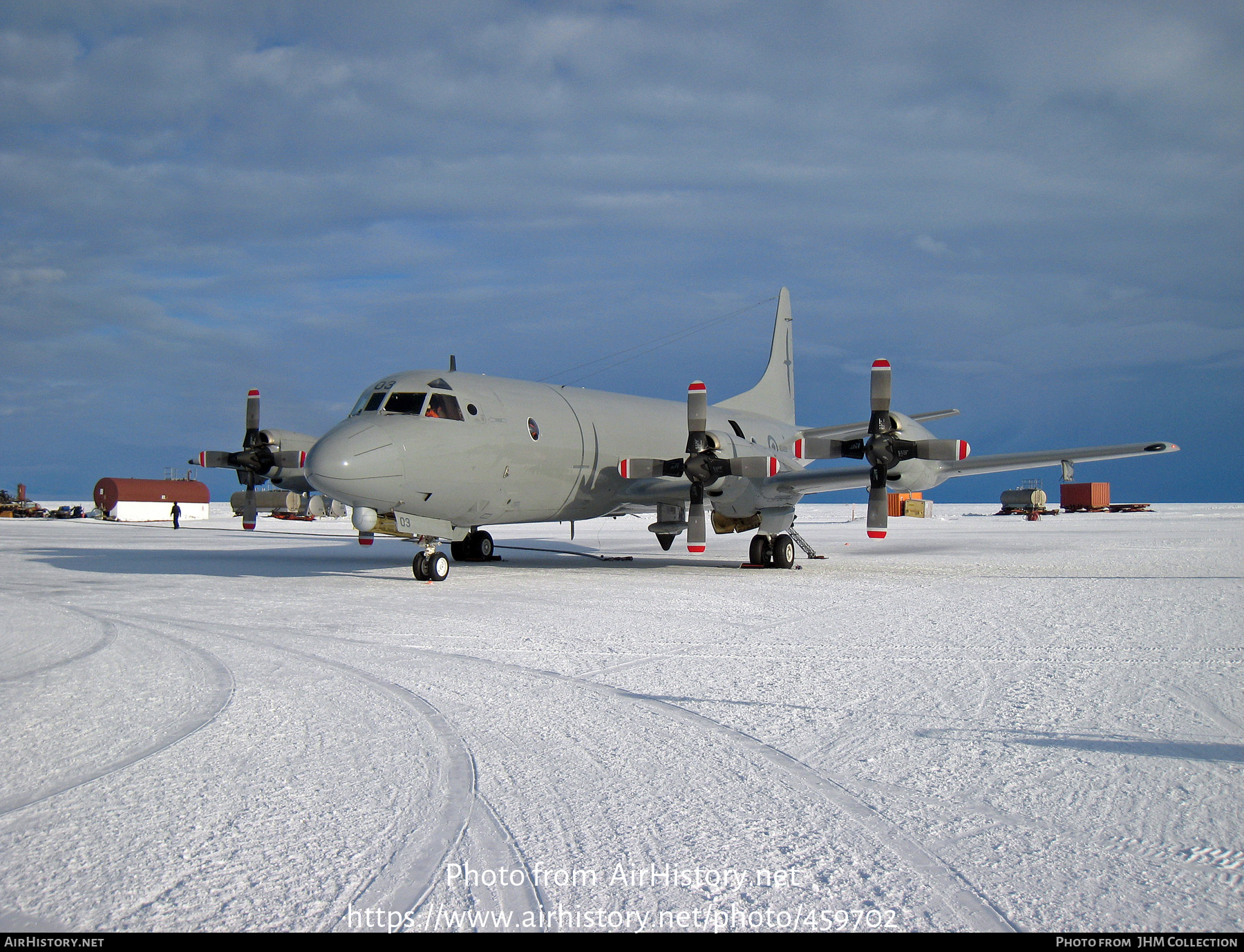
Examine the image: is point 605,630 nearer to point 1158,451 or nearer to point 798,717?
point 798,717

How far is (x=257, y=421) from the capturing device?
20297 millimetres

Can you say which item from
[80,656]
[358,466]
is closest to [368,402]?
[358,466]

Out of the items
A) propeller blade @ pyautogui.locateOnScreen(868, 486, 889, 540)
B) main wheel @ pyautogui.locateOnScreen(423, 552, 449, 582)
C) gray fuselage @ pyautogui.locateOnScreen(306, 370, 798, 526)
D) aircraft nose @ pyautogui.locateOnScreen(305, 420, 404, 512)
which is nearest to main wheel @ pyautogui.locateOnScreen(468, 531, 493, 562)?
gray fuselage @ pyautogui.locateOnScreen(306, 370, 798, 526)

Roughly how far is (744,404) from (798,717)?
Result: 21168 mm

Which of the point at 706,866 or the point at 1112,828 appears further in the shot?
the point at 1112,828

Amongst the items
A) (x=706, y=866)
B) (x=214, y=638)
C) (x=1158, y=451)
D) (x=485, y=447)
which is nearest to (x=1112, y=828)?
(x=706, y=866)

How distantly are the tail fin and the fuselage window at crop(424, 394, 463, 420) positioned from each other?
44.7 feet

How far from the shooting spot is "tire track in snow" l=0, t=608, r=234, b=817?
4355mm

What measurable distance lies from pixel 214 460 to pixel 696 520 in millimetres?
11292

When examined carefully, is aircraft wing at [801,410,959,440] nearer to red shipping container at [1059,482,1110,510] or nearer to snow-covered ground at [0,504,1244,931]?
snow-covered ground at [0,504,1244,931]

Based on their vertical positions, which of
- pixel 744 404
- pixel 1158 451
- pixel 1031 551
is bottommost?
pixel 1031 551

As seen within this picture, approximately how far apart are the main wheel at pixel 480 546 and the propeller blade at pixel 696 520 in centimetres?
529

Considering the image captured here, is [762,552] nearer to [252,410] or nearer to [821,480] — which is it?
[821,480]
